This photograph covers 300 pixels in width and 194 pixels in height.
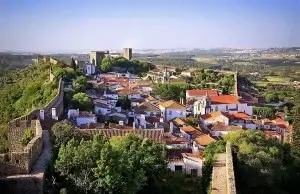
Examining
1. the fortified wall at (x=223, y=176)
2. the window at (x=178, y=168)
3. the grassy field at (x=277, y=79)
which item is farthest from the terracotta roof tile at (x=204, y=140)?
the grassy field at (x=277, y=79)

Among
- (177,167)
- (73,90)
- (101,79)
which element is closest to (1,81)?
(101,79)

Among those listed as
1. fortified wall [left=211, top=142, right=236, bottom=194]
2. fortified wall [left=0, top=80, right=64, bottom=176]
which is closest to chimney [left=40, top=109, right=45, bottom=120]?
fortified wall [left=0, top=80, right=64, bottom=176]

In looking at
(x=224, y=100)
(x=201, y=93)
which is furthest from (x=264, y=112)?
(x=201, y=93)

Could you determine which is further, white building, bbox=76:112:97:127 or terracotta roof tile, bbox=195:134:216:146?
white building, bbox=76:112:97:127

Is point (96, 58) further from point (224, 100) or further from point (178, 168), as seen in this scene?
point (178, 168)

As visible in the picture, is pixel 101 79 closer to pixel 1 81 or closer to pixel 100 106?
pixel 1 81

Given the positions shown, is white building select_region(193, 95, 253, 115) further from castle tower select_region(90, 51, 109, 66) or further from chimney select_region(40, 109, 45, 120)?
castle tower select_region(90, 51, 109, 66)

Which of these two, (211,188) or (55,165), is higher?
(55,165)
